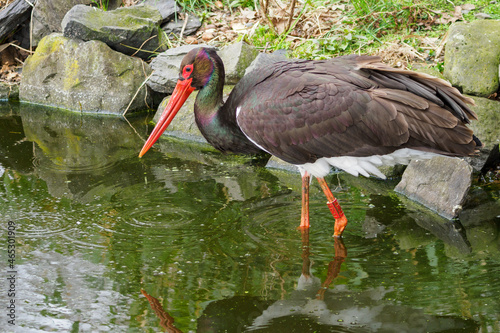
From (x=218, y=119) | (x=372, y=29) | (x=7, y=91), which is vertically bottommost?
(x=7, y=91)

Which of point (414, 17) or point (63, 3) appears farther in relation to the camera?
point (63, 3)

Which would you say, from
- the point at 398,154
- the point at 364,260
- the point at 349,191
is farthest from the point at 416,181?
the point at 364,260

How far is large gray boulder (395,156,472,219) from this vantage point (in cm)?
499

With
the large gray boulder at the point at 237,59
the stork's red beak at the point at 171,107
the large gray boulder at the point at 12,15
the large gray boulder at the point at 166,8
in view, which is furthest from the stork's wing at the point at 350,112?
the large gray boulder at the point at 12,15

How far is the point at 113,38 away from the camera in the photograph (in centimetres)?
848

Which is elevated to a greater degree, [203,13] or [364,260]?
[203,13]

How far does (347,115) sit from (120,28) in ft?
16.7

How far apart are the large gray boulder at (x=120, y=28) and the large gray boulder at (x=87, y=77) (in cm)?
16

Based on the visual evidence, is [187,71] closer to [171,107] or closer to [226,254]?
[171,107]

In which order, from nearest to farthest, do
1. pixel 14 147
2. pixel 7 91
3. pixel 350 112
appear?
pixel 350 112 < pixel 14 147 < pixel 7 91

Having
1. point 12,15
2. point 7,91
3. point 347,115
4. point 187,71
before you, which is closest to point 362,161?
point 347,115

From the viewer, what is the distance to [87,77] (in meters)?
8.44

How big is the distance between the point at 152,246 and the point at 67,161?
8.08 feet

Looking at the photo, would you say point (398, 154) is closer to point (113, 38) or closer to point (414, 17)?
point (414, 17)
